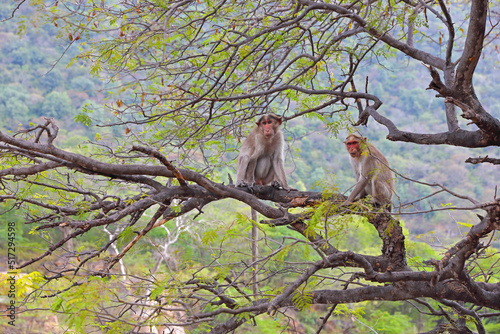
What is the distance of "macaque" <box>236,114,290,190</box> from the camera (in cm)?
615

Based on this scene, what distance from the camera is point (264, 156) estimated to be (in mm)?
6340

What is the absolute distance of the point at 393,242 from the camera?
399 centimetres

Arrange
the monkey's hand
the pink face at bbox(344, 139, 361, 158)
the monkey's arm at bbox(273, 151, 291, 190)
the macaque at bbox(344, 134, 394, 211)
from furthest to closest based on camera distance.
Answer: the monkey's arm at bbox(273, 151, 291, 190)
the monkey's hand
the pink face at bbox(344, 139, 361, 158)
the macaque at bbox(344, 134, 394, 211)

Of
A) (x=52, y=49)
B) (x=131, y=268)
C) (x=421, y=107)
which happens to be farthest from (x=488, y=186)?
(x=52, y=49)

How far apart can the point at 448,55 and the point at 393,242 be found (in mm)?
1723

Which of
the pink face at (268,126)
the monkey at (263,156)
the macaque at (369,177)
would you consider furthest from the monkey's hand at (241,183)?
the macaque at (369,177)

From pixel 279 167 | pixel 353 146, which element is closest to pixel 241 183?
pixel 279 167

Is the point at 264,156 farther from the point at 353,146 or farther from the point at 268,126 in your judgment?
the point at 353,146

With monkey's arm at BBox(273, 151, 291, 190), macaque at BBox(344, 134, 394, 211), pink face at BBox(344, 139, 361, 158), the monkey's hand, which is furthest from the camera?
monkey's arm at BBox(273, 151, 291, 190)

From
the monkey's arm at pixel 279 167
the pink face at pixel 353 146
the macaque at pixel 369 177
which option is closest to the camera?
the macaque at pixel 369 177

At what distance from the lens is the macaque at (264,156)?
20.2 ft

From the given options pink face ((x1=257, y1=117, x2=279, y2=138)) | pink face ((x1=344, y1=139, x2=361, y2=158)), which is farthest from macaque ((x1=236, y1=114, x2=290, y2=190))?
pink face ((x1=344, y1=139, x2=361, y2=158))

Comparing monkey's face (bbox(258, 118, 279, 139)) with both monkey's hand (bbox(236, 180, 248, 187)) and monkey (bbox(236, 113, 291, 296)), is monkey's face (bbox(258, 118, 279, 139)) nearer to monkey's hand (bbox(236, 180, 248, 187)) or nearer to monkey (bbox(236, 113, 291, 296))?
monkey (bbox(236, 113, 291, 296))

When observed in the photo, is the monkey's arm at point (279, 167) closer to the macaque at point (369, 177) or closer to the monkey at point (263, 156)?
the monkey at point (263, 156)
